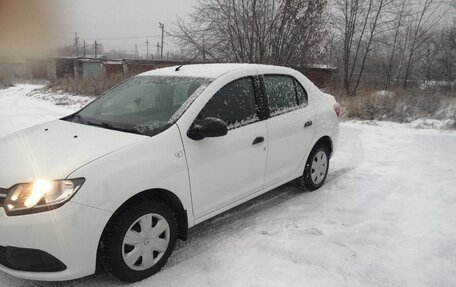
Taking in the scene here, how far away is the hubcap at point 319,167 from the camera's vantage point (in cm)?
482

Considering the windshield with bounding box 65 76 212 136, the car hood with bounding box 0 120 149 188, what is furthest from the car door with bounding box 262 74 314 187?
the car hood with bounding box 0 120 149 188

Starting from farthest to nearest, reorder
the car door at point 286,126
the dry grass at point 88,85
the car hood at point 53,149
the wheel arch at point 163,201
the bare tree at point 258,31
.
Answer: the dry grass at point 88,85, the bare tree at point 258,31, the car door at point 286,126, the wheel arch at point 163,201, the car hood at point 53,149

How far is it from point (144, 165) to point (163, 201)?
0.36 metres

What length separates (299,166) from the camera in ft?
14.8

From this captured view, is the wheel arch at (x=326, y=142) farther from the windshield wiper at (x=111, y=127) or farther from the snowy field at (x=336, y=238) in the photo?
the windshield wiper at (x=111, y=127)

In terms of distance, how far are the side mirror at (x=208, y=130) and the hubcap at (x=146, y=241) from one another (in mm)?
691

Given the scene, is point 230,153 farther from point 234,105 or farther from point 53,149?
point 53,149

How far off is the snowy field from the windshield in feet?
3.74

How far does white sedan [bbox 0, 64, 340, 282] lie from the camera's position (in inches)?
97.9

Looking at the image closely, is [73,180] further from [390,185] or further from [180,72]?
[390,185]

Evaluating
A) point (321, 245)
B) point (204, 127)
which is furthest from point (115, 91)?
point (321, 245)

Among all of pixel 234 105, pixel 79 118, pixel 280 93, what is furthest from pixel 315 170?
pixel 79 118

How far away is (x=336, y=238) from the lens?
3650 mm

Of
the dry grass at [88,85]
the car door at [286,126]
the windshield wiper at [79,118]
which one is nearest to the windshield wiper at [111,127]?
the windshield wiper at [79,118]
